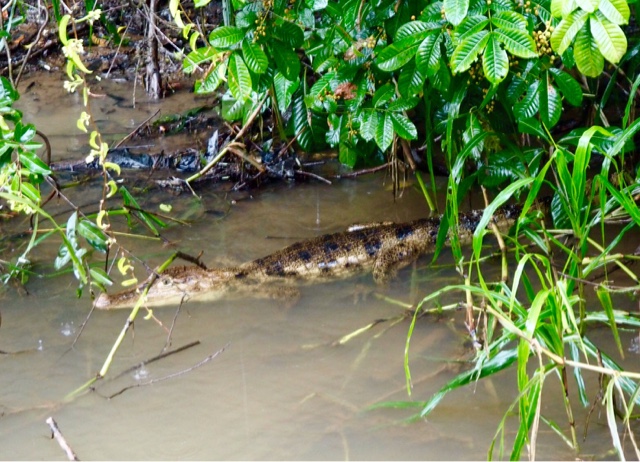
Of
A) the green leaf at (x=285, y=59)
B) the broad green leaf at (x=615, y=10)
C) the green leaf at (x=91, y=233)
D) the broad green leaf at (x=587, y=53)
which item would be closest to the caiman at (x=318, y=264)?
the green leaf at (x=91, y=233)

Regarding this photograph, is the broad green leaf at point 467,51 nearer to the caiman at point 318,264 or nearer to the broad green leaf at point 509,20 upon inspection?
the broad green leaf at point 509,20

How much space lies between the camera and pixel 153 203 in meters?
4.90

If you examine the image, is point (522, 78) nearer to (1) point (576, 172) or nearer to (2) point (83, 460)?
(1) point (576, 172)

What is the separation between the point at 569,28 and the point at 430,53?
1.97 ft

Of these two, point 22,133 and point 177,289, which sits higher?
point 22,133

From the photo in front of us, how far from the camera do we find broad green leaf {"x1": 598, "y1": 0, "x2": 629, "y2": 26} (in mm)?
1965

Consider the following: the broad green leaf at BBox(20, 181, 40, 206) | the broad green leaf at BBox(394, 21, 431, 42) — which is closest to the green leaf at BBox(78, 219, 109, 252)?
→ the broad green leaf at BBox(20, 181, 40, 206)

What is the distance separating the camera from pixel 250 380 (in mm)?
3117

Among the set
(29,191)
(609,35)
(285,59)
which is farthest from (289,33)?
(609,35)

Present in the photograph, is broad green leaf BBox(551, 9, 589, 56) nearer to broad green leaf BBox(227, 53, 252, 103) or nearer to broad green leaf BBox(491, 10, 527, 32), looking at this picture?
broad green leaf BBox(491, 10, 527, 32)

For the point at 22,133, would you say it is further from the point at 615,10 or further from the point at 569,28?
the point at 615,10

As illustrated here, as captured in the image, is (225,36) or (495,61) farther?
(225,36)

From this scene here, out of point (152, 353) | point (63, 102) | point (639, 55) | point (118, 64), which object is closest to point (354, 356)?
point (152, 353)

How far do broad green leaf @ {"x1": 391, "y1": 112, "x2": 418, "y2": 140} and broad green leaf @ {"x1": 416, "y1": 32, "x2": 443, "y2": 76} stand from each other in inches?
29.2
